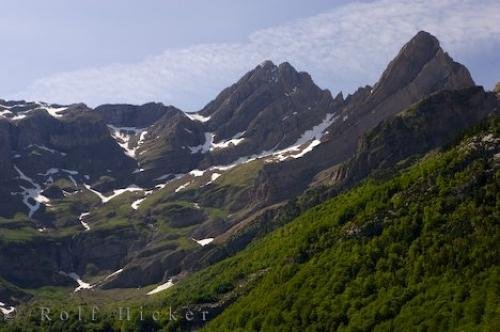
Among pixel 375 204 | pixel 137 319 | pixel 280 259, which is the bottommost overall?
pixel 137 319

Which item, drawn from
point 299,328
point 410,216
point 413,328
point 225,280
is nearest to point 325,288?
point 299,328

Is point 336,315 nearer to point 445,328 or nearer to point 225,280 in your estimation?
point 445,328

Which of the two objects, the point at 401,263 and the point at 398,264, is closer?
the point at 401,263

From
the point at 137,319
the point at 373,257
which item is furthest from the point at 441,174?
the point at 137,319

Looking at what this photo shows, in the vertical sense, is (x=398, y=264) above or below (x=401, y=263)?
below

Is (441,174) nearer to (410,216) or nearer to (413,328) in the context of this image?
(410,216)

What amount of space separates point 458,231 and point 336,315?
25.6 meters

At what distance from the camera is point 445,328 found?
337ft

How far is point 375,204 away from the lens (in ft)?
515

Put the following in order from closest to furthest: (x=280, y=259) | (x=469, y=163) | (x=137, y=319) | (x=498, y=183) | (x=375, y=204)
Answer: (x=498, y=183) < (x=469, y=163) < (x=375, y=204) < (x=280, y=259) < (x=137, y=319)

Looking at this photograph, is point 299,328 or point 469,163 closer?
point 299,328

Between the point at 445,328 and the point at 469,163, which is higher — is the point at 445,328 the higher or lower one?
the lower one

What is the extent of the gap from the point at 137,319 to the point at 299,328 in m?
71.2

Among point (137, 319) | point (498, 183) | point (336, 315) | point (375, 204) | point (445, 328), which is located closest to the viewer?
point (445, 328)
